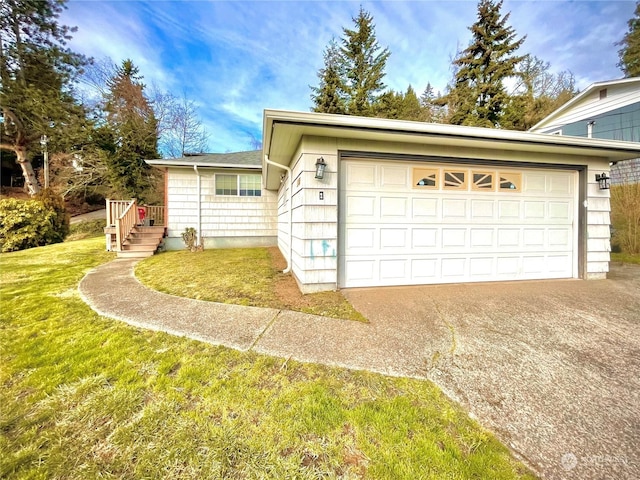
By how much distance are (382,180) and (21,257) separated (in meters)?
10.7

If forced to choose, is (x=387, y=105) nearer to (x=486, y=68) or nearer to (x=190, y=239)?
(x=486, y=68)

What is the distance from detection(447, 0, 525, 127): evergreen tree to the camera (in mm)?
14859

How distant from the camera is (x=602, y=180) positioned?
5.19 metres

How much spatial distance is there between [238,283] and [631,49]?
81.0ft

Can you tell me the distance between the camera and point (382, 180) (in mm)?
4625

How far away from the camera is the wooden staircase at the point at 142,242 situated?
8227 millimetres

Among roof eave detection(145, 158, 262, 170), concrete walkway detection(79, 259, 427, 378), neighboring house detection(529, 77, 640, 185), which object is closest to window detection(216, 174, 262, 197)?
roof eave detection(145, 158, 262, 170)

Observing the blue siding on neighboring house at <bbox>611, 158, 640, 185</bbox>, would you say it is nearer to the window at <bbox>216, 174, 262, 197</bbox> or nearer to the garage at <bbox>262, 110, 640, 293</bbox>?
the garage at <bbox>262, 110, 640, 293</bbox>

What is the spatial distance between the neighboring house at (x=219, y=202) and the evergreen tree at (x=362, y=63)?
11.9m

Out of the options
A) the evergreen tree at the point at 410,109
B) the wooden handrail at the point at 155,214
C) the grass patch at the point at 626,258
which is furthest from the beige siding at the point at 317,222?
the evergreen tree at the point at 410,109

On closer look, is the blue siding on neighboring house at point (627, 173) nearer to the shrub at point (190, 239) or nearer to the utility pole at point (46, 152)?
the shrub at point (190, 239)

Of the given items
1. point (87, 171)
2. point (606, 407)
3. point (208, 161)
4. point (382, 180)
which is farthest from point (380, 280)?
point (87, 171)

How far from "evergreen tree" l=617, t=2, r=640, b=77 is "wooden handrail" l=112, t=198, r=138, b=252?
84.7 ft

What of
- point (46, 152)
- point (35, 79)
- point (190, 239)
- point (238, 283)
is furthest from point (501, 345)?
point (46, 152)
